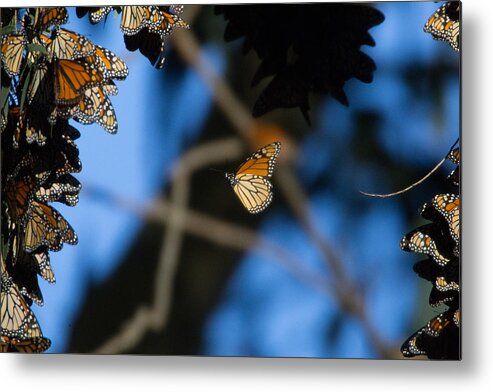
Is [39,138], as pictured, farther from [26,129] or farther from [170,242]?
[170,242]

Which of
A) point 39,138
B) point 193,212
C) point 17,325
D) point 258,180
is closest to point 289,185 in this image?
point 258,180

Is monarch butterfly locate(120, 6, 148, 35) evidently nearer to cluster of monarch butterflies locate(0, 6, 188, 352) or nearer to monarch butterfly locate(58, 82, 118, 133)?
cluster of monarch butterflies locate(0, 6, 188, 352)

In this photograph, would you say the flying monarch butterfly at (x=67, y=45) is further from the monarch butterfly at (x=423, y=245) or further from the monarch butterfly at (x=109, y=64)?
the monarch butterfly at (x=423, y=245)

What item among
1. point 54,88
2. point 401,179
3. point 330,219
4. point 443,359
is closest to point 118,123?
point 54,88

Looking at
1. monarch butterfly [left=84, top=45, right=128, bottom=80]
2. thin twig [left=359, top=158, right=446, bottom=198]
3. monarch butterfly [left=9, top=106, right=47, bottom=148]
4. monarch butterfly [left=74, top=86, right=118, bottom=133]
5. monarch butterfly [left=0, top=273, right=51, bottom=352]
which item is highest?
monarch butterfly [left=84, top=45, right=128, bottom=80]

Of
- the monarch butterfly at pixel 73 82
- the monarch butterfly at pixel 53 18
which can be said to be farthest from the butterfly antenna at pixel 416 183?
the monarch butterfly at pixel 53 18

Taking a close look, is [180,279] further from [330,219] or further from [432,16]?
[432,16]

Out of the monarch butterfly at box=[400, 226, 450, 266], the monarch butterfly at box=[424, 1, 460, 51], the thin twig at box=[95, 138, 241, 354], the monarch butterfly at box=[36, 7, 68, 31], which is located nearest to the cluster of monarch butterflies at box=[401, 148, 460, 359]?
the monarch butterfly at box=[400, 226, 450, 266]
